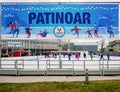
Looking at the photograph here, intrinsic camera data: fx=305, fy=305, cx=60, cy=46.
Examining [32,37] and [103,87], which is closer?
[103,87]

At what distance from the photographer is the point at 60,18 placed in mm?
21047

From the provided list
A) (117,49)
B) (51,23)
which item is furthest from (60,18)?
(117,49)

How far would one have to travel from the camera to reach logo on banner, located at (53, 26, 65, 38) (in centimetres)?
2105

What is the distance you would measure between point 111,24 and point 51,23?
4143mm

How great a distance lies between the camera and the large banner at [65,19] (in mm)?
20953

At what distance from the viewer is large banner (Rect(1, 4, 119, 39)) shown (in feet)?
68.7

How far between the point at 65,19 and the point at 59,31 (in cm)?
93

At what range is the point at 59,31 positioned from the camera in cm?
2114

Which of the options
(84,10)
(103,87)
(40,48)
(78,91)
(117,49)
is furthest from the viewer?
(117,49)

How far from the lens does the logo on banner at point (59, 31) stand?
21047mm

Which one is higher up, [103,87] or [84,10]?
[84,10]

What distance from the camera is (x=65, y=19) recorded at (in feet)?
69.2

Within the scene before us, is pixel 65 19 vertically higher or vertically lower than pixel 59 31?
higher

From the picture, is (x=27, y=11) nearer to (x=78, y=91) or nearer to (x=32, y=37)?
(x=32, y=37)
